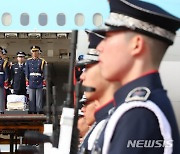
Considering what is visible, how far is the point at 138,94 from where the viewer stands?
1.73 meters

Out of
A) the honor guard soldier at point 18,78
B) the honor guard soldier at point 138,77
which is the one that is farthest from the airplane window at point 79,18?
the honor guard soldier at point 138,77

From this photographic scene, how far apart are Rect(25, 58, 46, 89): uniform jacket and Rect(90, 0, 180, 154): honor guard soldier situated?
9119 millimetres

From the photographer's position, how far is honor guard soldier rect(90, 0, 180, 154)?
1678mm

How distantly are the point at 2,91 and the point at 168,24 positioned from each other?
965 cm

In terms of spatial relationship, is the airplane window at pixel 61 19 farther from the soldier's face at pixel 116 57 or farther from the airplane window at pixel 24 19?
the soldier's face at pixel 116 57

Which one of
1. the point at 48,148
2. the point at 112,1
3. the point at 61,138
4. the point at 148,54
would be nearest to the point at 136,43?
the point at 148,54

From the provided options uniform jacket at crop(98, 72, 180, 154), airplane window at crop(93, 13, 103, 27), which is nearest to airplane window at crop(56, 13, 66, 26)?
airplane window at crop(93, 13, 103, 27)

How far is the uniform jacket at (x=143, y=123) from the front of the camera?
166 cm

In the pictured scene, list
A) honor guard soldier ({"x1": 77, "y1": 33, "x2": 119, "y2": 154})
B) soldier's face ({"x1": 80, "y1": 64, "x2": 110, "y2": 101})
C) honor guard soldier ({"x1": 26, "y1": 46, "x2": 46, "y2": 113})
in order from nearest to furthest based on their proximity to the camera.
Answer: honor guard soldier ({"x1": 77, "y1": 33, "x2": 119, "y2": 154}) → soldier's face ({"x1": 80, "y1": 64, "x2": 110, "y2": 101}) → honor guard soldier ({"x1": 26, "y1": 46, "x2": 46, "y2": 113})

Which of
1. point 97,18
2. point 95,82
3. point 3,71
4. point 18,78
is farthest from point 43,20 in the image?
point 95,82

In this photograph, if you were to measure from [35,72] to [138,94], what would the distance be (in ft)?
31.0

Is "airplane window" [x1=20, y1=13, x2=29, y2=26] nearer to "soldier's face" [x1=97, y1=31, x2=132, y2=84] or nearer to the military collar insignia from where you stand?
"soldier's face" [x1=97, y1=31, x2=132, y2=84]

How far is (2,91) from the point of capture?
37.0ft

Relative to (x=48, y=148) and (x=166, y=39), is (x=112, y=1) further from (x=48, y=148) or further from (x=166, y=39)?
(x=48, y=148)
